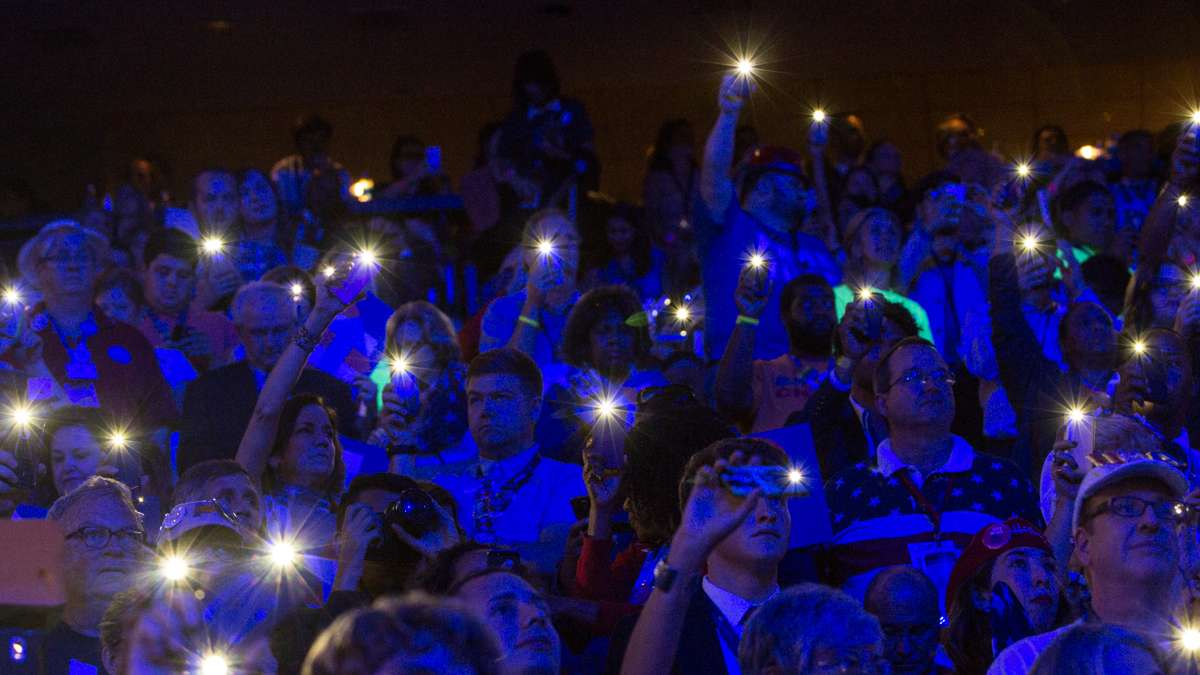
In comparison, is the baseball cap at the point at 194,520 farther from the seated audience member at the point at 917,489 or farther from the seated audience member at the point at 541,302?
the seated audience member at the point at 541,302

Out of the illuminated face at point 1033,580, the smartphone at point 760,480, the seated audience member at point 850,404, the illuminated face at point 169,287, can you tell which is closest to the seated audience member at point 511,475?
the seated audience member at point 850,404

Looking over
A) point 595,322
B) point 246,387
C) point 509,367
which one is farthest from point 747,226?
point 246,387

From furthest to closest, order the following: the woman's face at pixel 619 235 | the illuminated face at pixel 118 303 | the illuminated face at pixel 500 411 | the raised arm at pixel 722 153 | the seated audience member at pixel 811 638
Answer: the woman's face at pixel 619 235, the illuminated face at pixel 118 303, the raised arm at pixel 722 153, the illuminated face at pixel 500 411, the seated audience member at pixel 811 638

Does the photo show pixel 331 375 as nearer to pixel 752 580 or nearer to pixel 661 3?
pixel 752 580

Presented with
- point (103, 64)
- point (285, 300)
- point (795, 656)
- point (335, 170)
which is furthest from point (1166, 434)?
point (103, 64)

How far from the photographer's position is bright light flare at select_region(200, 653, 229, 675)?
10.1 feet

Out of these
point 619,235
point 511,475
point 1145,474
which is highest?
point 619,235

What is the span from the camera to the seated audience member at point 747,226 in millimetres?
6129

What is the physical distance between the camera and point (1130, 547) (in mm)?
3613

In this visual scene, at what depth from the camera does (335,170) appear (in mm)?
8461

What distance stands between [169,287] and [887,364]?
11.3 ft

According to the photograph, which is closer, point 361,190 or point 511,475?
point 511,475

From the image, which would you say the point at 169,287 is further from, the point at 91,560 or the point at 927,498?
the point at 927,498

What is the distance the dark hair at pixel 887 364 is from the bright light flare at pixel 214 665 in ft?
7.49
